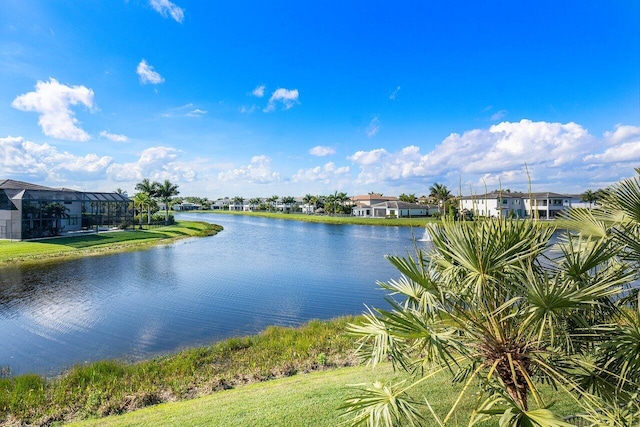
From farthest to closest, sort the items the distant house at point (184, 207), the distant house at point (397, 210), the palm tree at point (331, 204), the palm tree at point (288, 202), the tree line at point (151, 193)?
1. the distant house at point (184, 207)
2. the palm tree at point (288, 202)
3. the palm tree at point (331, 204)
4. the distant house at point (397, 210)
5. the tree line at point (151, 193)

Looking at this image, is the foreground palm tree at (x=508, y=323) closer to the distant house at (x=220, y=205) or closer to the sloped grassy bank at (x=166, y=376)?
the sloped grassy bank at (x=166, y=376)

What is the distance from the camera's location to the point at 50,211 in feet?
116

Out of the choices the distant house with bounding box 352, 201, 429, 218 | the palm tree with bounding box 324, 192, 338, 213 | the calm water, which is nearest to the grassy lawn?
Answer: the calm water

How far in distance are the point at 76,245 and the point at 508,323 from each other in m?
38.9

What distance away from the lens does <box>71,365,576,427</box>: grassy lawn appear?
5738mm

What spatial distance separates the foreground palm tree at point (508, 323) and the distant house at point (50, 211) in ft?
135

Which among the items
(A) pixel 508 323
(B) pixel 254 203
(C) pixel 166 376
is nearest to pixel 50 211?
(C) pixel 166 376

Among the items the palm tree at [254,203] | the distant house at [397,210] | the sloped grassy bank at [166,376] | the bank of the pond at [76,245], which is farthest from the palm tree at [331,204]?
the sloped grassy bank at [166,376]

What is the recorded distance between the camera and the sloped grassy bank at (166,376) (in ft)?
24.7

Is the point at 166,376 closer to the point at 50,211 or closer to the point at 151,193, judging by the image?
the point at 50,211

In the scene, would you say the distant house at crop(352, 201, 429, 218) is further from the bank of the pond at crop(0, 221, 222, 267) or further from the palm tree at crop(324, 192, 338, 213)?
the bank of the pond at crop(0, 221, 222, 267)

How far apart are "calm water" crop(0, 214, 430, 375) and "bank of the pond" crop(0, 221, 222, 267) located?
3090 millimetres

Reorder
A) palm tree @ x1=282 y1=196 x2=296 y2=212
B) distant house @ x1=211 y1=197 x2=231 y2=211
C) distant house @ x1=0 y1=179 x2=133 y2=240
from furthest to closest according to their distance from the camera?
1. distant house @ x1=211 y1=197 x2=231 y2=211
2. palm tree @ x1=282 y1=196 x2=296 y2=212
3. distant house @ x1=0 y1=179 x2=133 y2=240

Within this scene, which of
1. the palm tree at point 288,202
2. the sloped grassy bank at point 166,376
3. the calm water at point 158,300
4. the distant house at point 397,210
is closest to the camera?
the sloped grassy bank at point 166,376
